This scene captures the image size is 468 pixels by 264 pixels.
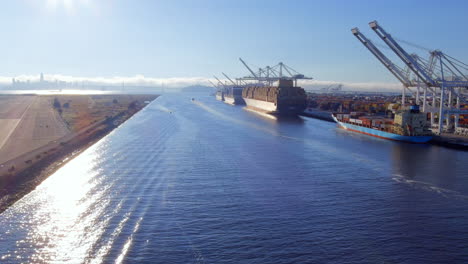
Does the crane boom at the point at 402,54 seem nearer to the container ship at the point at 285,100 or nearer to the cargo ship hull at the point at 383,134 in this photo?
the cargo ship hull at the point at 383,134

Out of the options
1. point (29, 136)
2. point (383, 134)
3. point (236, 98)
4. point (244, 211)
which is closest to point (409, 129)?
point (383, 134)

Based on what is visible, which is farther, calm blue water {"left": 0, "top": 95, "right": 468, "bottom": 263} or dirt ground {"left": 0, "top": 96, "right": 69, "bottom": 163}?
dirt ground {"left": 0, "top": 96, "right": 69, "bottom": 163}

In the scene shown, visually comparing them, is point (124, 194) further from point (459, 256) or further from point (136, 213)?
point (459, 256)

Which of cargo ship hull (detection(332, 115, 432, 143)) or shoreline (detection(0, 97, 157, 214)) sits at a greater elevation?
cargo ship hull (detection(332, 115, 432, 143))

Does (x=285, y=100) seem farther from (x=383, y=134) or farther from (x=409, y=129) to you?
(x=409, y=129)

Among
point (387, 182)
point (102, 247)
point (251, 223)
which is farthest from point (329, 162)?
point (102, 247)

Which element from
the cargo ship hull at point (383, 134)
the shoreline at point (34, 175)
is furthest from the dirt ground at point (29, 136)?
the cargo ship hull at point (383, 134)

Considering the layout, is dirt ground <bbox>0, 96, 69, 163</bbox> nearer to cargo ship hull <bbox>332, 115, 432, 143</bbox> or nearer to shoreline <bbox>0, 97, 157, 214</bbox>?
shoreline <bbox>0, 97, 157, 214</bbox>

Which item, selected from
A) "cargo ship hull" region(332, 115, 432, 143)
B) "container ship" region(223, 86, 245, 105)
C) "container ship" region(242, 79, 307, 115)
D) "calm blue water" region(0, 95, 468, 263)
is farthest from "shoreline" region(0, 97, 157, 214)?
"container ship" region(223, 86, 245, 105)
